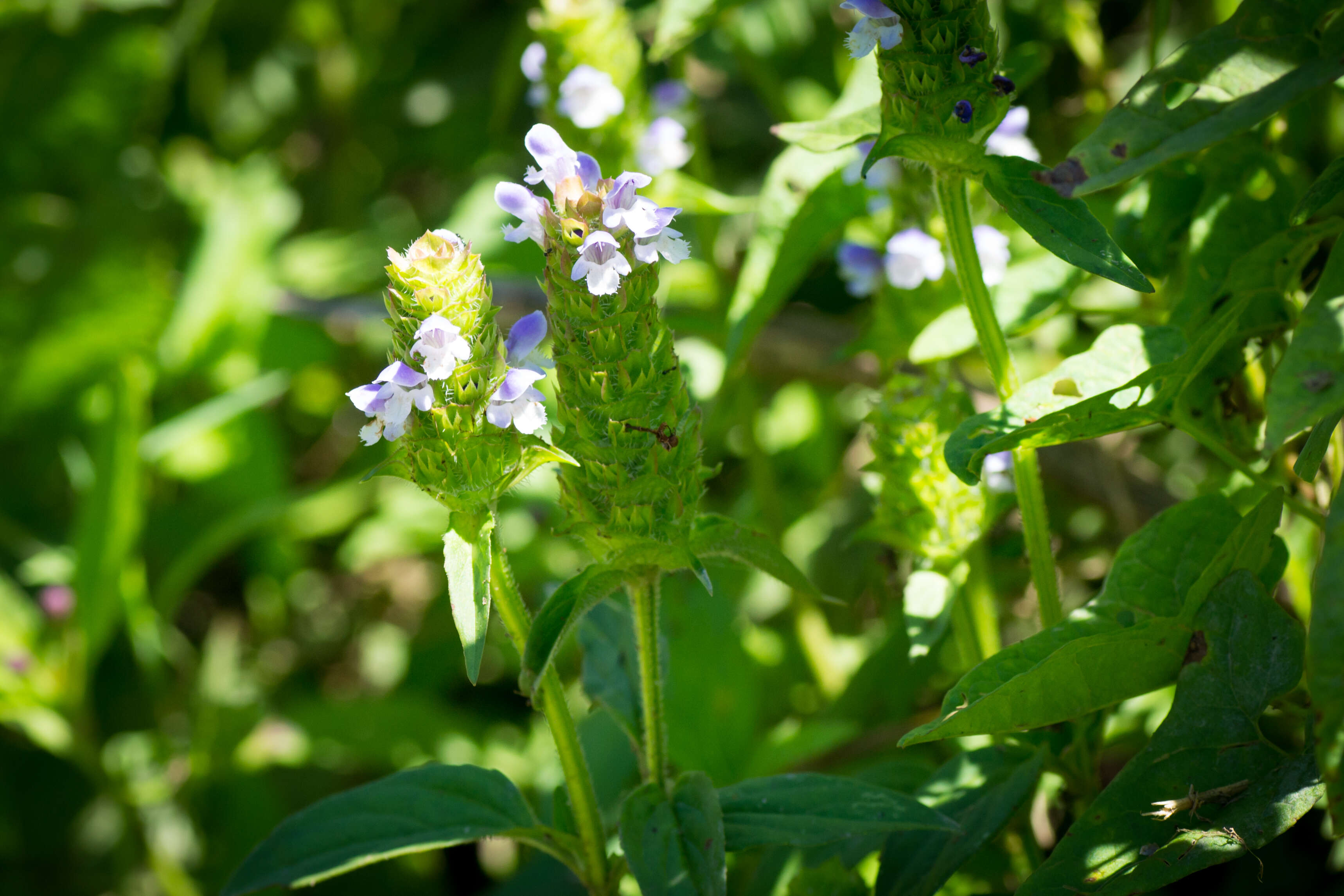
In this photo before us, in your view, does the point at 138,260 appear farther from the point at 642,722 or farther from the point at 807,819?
the point at 807,819

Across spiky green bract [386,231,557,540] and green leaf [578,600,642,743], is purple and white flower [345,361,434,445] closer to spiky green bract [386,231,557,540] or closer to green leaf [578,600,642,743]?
spiky green bract [386,231,557,540]

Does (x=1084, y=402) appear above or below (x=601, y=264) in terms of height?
below

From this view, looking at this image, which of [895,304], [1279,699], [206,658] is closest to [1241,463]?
[1279,699]

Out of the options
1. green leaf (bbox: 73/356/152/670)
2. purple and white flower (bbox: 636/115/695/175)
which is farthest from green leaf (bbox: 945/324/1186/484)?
green leaf (bbox: 73/356/152/670)

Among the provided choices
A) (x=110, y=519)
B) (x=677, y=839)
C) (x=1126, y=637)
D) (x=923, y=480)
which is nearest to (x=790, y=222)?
(x=923, y=480)

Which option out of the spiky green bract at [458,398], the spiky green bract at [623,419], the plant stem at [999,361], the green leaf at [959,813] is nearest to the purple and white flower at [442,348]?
the spiky green bract at [458,398]

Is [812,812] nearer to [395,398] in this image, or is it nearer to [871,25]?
[395,398]
